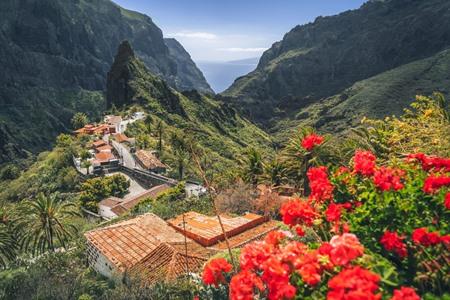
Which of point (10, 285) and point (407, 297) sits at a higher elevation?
point (407, 297)

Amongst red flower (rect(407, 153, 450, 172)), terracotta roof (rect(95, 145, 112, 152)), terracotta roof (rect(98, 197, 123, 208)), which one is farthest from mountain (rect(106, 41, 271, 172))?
red flower (rect(407, 153, 450, 172))

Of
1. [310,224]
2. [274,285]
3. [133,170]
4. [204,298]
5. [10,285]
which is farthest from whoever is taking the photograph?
[133,170]

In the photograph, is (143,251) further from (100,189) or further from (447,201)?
(100,189)

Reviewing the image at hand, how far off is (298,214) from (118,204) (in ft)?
159

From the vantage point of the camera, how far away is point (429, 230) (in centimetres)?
536

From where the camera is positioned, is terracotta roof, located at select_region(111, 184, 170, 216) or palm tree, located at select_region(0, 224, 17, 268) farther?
terracotta roof, located at select_region(111, 184, 170, 216)

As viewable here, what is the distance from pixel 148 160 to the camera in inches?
2798

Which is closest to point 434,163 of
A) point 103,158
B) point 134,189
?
point 134,189

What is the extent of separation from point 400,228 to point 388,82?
16847 cm

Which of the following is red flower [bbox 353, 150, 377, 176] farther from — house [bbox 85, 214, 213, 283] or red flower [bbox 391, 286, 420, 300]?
house [bbox 85, 214, 213, 283]

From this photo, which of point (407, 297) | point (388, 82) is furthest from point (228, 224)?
point (388, 82)

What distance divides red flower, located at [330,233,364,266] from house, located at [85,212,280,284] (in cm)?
1347

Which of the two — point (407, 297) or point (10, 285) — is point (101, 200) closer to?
point (10, 285)

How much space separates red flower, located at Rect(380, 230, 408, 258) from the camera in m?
5.16
